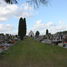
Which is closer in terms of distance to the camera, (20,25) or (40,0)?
(40,0)

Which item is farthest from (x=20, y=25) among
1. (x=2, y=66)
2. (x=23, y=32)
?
(x=2, y=66)

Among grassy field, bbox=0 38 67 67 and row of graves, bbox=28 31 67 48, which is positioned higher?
row of graves, bbox=28 31 67 48

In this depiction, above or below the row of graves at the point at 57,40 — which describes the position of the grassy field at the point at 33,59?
below

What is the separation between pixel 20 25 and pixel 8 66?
106 meters

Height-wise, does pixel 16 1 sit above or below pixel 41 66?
above

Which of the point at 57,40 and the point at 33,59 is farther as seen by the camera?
the point at 57,40

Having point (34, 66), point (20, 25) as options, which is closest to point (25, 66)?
point (34, 66)

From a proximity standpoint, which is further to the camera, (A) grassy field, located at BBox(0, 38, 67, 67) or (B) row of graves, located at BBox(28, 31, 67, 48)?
(B) row of graves, located at BBox(28, 31, 67, 48)

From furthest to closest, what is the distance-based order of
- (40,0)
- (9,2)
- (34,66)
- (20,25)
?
(20,25), (34,66), (9,2), (40,0)

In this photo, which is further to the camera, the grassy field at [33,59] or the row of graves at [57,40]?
the row of graves at [57,40]

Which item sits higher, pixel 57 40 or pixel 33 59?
pixel 57 40

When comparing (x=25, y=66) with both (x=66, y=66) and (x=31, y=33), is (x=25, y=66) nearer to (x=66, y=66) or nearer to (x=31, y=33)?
(x=66, y=66)

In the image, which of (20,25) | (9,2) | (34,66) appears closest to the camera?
(9,2)

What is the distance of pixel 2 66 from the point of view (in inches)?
627
